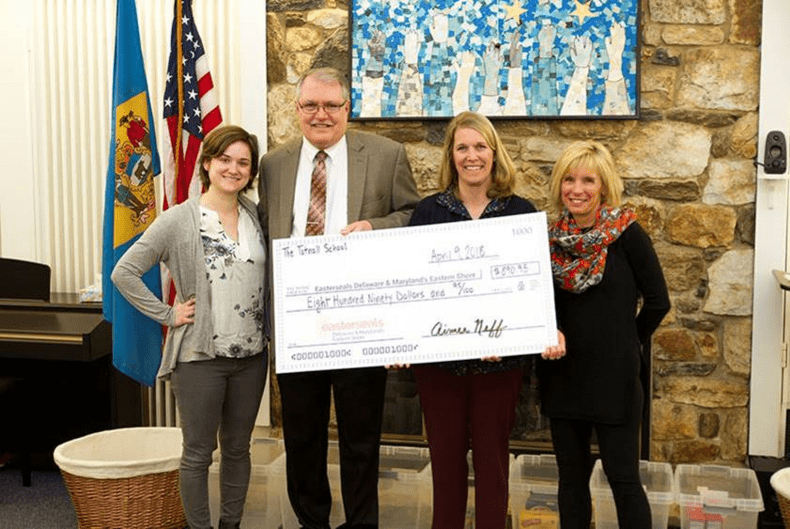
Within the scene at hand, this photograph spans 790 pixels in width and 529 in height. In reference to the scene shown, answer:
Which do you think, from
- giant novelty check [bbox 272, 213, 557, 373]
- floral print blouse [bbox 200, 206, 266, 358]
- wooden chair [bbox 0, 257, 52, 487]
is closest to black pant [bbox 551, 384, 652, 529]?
giant novelty check [bbox 272, 213, 557, 373]

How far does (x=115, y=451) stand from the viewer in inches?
138

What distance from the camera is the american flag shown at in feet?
11.2

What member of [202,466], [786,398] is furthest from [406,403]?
[786,398]

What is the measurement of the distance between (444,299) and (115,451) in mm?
1695

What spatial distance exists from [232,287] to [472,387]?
0.82 metres

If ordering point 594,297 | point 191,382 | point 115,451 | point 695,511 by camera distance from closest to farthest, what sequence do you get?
point 594,297, point 191,382, point 695,511, point 115,451

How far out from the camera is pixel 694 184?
3.59 m

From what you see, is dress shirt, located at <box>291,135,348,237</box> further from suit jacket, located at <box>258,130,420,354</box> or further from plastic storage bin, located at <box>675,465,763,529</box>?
plastic storage bin, located at <box>675,465,763,529</box>

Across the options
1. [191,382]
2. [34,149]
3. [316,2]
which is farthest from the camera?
[34,149]

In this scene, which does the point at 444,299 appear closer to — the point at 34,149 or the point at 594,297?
the point at 594,297

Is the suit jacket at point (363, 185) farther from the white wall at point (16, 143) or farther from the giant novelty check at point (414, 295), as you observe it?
the white wall at point (16, 143)

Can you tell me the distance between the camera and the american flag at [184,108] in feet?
11.2

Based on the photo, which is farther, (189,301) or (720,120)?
(720,120)

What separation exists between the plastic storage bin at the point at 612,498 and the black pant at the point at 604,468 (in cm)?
44
